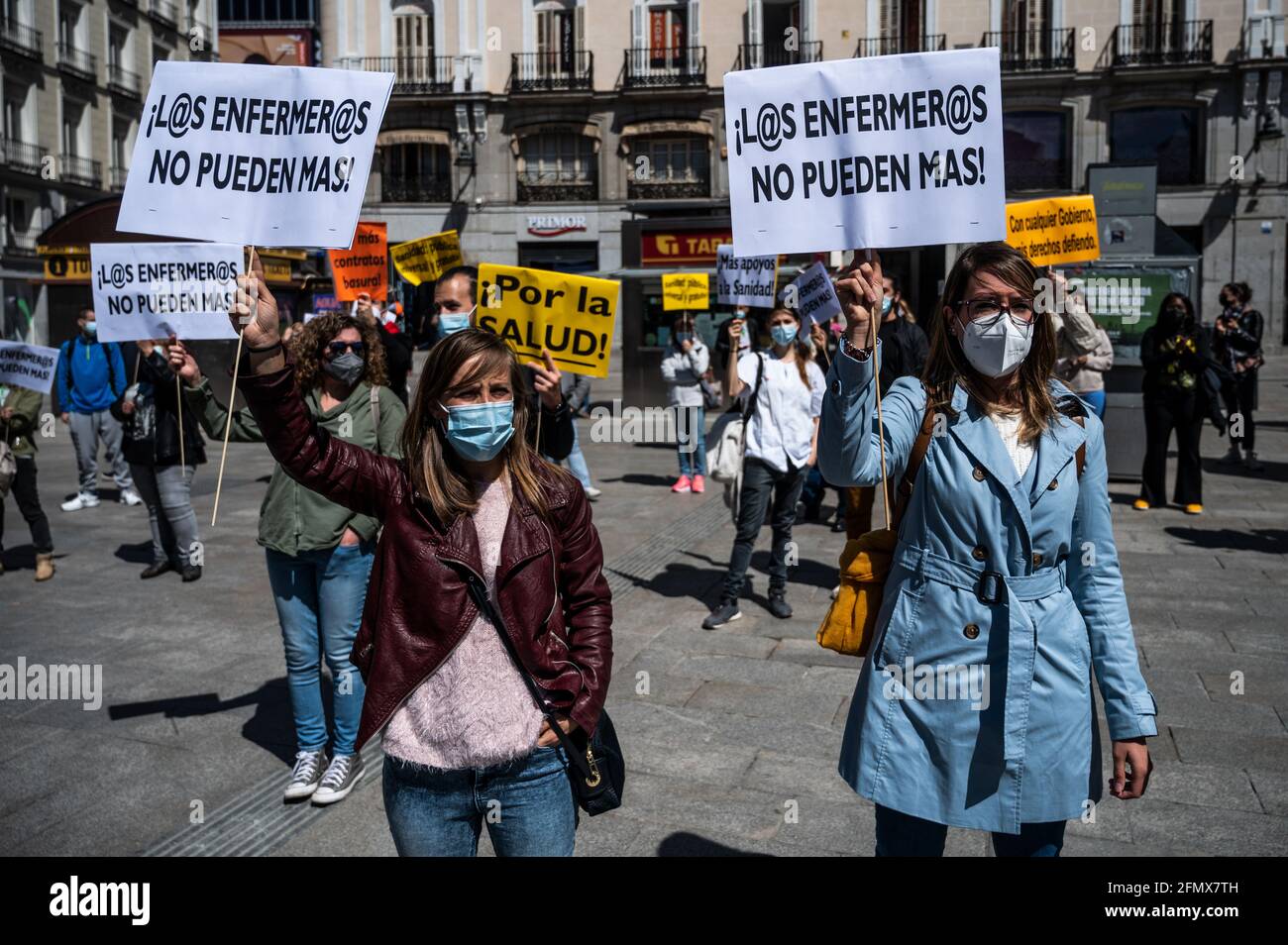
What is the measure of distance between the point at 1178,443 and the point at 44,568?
30.2 ft

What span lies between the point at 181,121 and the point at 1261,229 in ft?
106

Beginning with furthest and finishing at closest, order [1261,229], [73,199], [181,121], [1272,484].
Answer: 1. [73,199]
2. [1261,229]
3. [1272,484]
4. [181,121]

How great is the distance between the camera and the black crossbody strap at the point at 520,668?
2416mm

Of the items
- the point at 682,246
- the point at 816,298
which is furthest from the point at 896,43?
the point at 816,298

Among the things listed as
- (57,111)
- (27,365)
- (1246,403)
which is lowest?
(1246,403)

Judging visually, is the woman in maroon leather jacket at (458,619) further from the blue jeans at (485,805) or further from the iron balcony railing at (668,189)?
the iron balcony railing at (668,189)

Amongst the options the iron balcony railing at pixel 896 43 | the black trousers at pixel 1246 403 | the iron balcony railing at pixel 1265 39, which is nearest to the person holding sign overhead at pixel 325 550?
the black trousers at pixel 1246 403

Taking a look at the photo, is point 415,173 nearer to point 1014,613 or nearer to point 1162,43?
point 1162,43

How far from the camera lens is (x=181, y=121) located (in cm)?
334

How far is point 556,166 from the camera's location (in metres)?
34.3

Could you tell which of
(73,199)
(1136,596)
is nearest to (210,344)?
(1136,596)

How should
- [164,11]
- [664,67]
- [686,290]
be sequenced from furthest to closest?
1. [164,11]
2. [664,67]
3. [686,290]
